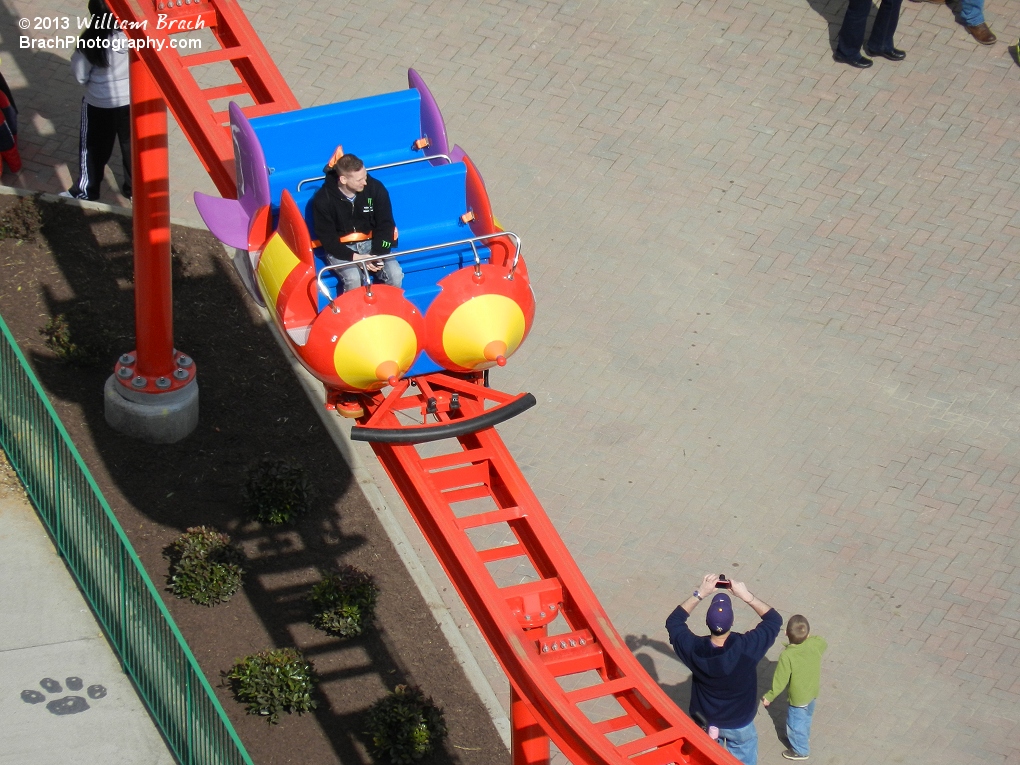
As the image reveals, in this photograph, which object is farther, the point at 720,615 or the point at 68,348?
the point at 68,348

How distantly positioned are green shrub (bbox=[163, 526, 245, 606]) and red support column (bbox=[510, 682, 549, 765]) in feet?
10.6

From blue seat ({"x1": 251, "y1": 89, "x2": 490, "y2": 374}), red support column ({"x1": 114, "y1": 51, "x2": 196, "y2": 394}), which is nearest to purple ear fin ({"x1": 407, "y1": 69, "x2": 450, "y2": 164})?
blue seat ({"x1": 251, "y1": 89, "x2": 490, "y2": 374})

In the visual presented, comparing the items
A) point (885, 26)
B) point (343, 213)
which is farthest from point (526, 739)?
point (885, 26)

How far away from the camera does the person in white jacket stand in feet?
44.3

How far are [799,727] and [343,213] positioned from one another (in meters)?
4.91

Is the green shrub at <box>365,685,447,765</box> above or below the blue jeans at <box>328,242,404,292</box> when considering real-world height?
below

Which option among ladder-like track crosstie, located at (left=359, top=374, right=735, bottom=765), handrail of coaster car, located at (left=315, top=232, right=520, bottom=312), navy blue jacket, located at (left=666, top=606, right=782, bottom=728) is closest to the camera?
ladder-like track crosstie, located at (left=359, top=374, right=735, bottom=765)

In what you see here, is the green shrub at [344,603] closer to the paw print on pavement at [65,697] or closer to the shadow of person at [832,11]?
the paw print on pavement at [65,697]

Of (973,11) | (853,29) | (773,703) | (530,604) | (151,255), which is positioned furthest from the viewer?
(973,11)

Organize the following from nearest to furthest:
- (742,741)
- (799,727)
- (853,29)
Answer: (742,741)
(799,727)
(853,29)

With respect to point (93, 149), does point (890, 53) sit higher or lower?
higher

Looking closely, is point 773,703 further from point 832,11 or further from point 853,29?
point 832,11

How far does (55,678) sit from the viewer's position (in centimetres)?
980

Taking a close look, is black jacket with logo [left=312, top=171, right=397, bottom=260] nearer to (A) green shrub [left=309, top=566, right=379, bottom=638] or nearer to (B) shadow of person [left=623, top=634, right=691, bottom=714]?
(A) green shrub [left=309, top=566, right=379, bottom=638]
